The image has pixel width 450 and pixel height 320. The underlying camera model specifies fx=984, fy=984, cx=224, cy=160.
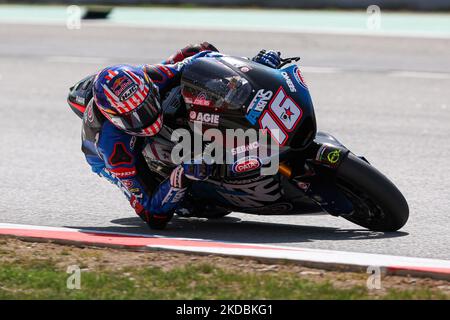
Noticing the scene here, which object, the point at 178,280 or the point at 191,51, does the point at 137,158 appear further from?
the point at 178,280

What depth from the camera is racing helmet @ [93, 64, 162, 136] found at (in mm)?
6137

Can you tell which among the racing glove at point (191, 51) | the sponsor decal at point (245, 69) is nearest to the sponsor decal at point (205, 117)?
the sponsor decal at point (245, 69)

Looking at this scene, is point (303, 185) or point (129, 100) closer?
point (129, 100)

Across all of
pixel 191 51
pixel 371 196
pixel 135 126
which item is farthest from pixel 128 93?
pixel 371 196

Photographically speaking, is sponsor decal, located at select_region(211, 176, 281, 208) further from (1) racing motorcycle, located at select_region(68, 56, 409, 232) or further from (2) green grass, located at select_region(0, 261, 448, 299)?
(2) green grass, located at select_region(0, 261, 448, 299)

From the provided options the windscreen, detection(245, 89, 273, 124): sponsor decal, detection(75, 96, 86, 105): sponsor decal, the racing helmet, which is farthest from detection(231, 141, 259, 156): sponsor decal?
detection(75, 96, 86, 105): sponsor decal

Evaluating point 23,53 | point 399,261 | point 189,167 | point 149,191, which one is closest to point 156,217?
point 149,191

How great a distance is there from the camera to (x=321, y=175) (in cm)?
624

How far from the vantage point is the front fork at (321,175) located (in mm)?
6156

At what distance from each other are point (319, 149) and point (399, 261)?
0.96 metres

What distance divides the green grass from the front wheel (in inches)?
39.5

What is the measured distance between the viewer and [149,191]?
655 cm

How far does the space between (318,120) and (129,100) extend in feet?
16.3

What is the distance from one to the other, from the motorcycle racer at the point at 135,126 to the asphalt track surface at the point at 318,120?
0.95 feet
